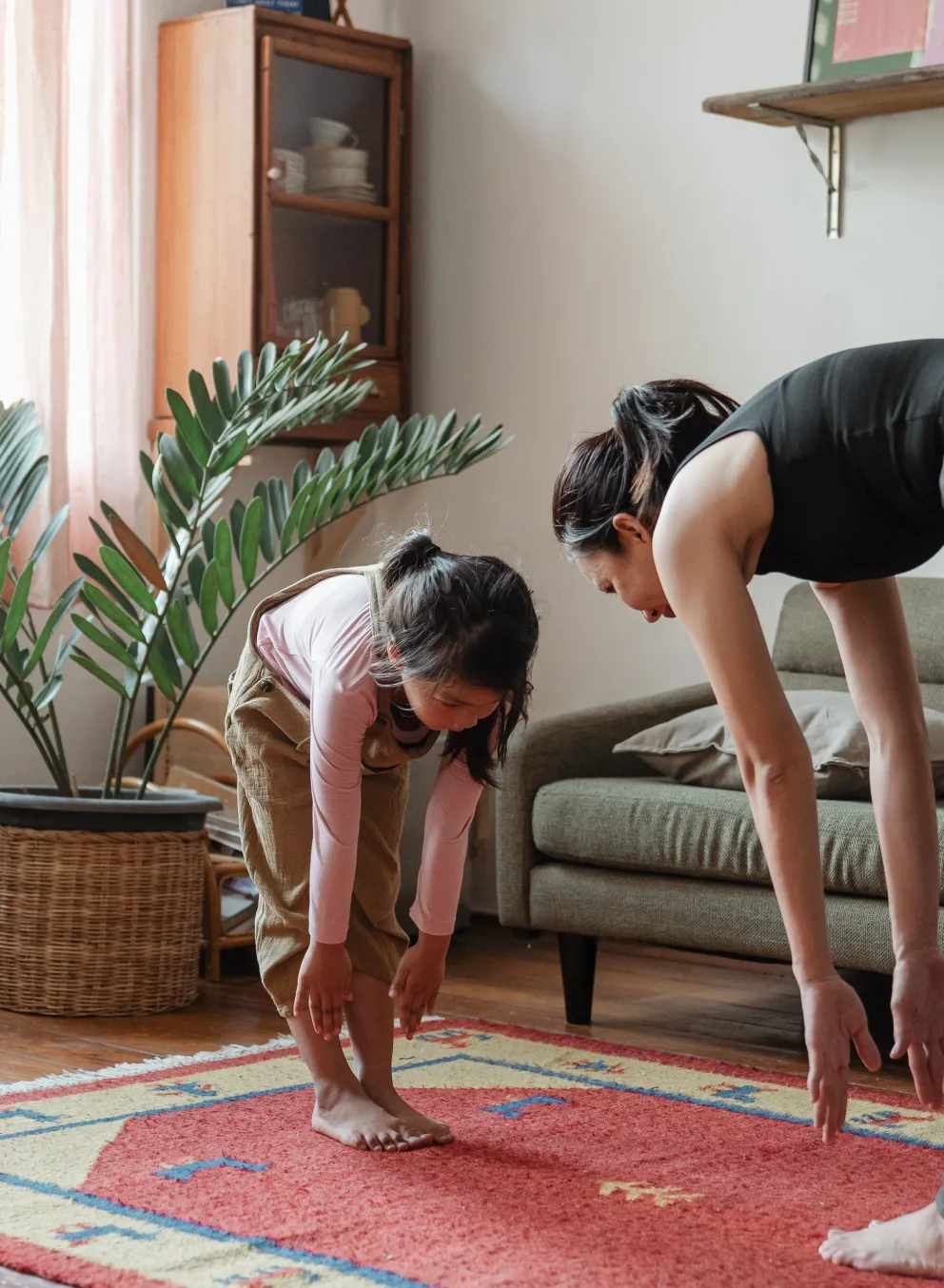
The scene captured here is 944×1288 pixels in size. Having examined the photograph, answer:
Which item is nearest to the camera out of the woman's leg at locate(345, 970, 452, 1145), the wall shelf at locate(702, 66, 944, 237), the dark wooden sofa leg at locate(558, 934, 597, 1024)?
the woman's leg at locate(345, 970, 452, 1145)

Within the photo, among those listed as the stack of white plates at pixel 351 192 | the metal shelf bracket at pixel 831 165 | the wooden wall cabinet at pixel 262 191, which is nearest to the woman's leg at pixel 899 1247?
the metal shelf bracket at pixel 831 165

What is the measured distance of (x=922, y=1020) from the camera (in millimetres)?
1507

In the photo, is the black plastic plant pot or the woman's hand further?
the black plastic plant pot

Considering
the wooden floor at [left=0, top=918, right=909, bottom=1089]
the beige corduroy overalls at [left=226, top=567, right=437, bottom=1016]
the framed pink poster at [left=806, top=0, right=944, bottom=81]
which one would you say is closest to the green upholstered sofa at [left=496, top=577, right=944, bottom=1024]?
the wooden floor at [left=0, top=918, right=909, bottom=1089]

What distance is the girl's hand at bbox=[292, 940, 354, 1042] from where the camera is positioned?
1.83 meters

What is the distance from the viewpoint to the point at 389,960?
2.03m

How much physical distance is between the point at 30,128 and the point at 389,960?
7.23 ft

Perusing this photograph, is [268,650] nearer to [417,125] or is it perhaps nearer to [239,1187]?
[239,1187]

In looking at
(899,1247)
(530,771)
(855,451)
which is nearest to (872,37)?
(530,771)

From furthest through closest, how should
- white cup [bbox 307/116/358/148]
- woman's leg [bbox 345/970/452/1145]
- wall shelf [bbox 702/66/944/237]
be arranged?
white cup [bbox 307/116/358/148] < wall shelf [bbox 702/66/944/237] < woman's leg [bbox 345/970/452/1145]

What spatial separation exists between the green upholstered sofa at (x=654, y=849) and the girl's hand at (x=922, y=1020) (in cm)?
91

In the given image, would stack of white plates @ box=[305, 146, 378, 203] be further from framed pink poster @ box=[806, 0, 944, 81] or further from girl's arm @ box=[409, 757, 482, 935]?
girl's arm @ box=[409, 757, 482, 935]

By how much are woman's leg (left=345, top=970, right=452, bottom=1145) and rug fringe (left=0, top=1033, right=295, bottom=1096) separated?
451mm

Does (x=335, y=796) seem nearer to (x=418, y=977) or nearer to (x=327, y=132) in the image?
(x=418, y=977)
